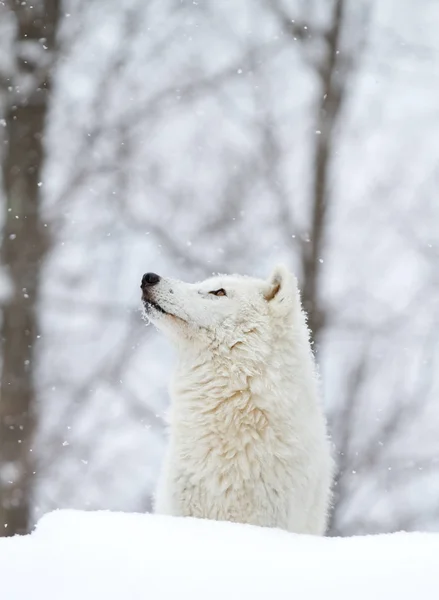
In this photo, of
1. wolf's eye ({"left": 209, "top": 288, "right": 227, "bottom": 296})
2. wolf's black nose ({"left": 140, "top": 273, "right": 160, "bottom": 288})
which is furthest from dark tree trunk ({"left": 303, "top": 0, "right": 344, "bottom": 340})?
wolf's black nose ({"left": 140, "top": 273, "right": 160, "bottom": 288})

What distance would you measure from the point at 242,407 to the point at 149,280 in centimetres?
90

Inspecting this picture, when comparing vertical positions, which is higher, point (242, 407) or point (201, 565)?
point (242, 407)

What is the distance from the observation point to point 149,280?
4992mm

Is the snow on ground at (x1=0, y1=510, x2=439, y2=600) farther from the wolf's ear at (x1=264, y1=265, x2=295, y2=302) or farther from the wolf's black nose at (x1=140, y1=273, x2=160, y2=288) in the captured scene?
the wolf's ear at (x1=264, y1=265, x2=295, y2=302)

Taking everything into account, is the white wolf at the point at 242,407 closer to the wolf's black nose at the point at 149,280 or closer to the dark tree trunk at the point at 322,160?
the wolf's black nose at the point at 149,280

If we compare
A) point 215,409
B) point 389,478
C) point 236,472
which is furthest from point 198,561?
point 389,478

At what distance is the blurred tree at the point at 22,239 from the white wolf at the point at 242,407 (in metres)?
2.34

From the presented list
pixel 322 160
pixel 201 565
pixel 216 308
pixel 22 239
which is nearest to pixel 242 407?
pixel 216 308

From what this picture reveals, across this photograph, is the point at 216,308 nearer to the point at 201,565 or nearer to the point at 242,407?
the point at 242,407

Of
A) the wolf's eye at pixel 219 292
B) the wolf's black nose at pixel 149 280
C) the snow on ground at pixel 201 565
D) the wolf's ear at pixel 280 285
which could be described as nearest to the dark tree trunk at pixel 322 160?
the wolf's ear at pixel 280 285

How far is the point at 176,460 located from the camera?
4.58m

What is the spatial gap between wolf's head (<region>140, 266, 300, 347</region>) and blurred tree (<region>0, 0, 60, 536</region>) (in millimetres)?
2352

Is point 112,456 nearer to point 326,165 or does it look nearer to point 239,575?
point 326,165

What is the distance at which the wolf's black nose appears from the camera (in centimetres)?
498
